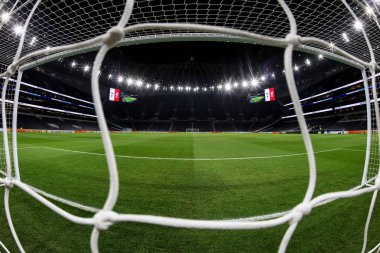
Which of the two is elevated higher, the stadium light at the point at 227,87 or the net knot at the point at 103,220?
the stadium light at the point at 227,87

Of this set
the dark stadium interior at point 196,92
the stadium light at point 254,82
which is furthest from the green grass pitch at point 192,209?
the stadium light at point 254,82

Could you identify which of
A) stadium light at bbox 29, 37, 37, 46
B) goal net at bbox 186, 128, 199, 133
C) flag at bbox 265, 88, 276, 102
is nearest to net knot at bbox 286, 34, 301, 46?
stadium light at bbox 29, 37, 37, 46

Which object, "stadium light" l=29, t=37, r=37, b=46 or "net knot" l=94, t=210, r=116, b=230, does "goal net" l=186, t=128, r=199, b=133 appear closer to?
"stadium light" l=29, t=37, r=37, b=46

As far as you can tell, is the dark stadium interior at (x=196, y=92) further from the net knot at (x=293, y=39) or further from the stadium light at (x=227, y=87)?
the net knot at (x=293, y=39)

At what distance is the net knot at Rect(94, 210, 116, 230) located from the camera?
0.71 meters

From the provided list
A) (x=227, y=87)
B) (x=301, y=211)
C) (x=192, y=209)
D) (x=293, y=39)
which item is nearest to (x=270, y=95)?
(x=227, y=87)

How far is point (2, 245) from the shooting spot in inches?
44.9

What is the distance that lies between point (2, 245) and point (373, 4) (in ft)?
13.0

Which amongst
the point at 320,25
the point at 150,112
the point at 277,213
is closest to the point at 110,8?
the point at 320,25

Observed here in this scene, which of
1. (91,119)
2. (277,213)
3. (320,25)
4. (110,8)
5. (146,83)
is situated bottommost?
(277,213)

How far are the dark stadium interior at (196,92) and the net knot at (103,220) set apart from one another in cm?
1928

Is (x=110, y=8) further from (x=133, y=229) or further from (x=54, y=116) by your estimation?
(x=54, y=116)

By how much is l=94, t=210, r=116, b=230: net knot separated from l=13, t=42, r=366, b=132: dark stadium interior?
759 inches

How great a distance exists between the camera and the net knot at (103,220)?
0.71m
